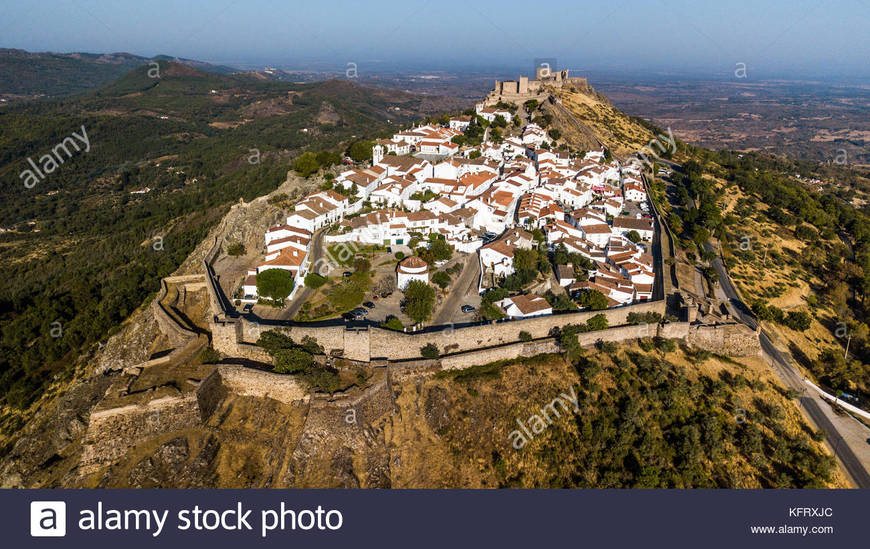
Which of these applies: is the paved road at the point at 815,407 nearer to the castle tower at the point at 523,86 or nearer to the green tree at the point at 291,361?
the green tree at the point at 291,361

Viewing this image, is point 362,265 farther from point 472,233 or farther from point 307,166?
point 307,166

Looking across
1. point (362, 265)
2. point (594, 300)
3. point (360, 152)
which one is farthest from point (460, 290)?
point (360, 152)

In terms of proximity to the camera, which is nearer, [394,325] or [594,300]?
[394,325]

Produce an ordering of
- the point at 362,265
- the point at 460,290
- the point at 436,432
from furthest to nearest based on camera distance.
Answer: the point at 362,265 → the point at 460,290 → the point at 436,432

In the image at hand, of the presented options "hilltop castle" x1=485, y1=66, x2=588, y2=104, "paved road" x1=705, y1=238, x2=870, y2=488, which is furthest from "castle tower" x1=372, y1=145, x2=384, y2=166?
"paved road" x1=705, y1=238, x2=870, y2=488

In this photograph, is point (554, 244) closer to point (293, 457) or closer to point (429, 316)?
point (429, 316)

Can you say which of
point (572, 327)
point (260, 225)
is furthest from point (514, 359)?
point (260, 225)
